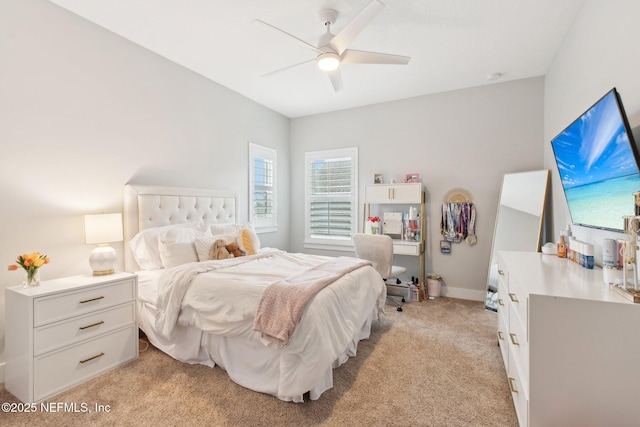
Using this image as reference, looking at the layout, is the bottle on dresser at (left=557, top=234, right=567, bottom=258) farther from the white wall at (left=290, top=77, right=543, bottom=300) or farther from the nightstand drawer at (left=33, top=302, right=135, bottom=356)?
the nightstand drawer at (left=33, top=302, right=135, bottom=356)

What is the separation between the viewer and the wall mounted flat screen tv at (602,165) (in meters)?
1.39

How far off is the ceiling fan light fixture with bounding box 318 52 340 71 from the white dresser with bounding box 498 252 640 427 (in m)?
2.07

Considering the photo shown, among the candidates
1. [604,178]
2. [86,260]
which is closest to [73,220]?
[86,260]

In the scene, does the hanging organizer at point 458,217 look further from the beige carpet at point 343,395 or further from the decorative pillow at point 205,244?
the decorative pillow at point 205,244

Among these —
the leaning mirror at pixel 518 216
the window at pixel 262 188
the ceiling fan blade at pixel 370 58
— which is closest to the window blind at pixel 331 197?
the window at pixel 262 188

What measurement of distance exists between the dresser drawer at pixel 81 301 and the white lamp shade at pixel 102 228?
411mm

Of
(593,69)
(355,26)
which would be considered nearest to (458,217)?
(593,69)

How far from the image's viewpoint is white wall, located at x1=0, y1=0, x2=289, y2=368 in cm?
212

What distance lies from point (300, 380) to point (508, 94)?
403 cm

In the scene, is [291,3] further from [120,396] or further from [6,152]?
[120,396]

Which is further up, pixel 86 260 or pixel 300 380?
pixel 86 260

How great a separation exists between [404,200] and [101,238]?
11.2 ft

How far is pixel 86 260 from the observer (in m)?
2.53

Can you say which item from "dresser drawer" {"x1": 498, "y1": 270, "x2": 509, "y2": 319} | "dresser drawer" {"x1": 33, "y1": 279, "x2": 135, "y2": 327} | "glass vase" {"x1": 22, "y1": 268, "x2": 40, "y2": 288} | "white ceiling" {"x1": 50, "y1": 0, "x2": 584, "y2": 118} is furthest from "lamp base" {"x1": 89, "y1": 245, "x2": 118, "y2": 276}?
"dresser drawer" {"x1": 498, "y1": 270, "x2": 509, "y2": 319}
